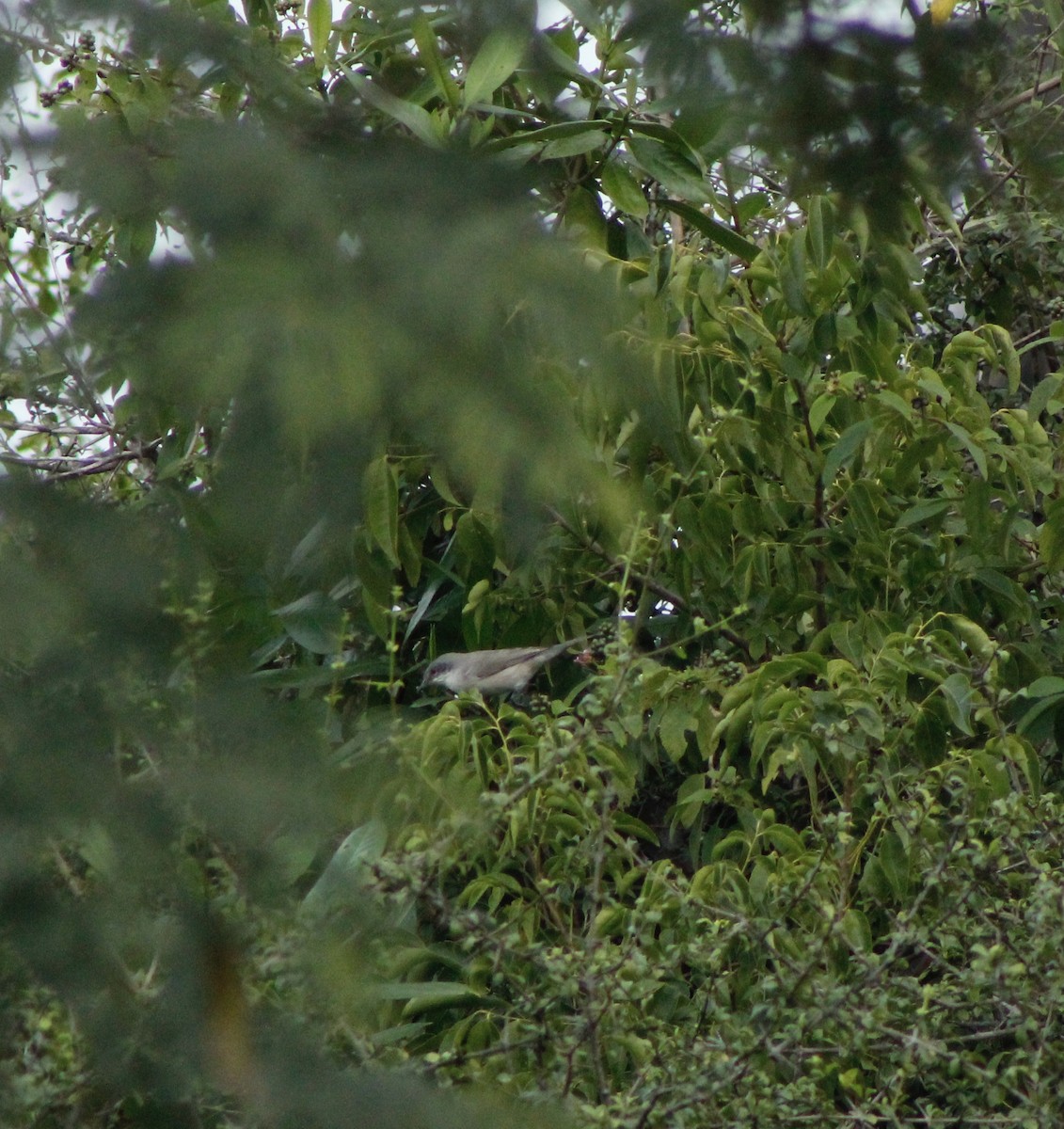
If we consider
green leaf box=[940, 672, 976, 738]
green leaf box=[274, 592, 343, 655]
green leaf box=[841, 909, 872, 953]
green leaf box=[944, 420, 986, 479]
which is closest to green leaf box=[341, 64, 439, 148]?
green leaf box=[274, 592, 343, 655]

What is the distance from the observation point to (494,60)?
1162mm

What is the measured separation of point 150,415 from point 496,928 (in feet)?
5.49

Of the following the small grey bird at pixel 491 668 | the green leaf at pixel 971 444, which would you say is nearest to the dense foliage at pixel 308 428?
the green leaf at pixel 971 444

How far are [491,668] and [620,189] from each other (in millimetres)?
2062

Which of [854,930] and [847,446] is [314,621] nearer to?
[854,930]

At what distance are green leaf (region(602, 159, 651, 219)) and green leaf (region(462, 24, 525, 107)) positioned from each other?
0.85m

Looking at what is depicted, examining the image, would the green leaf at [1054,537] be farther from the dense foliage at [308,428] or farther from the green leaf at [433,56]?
the green leaf at [433,56]

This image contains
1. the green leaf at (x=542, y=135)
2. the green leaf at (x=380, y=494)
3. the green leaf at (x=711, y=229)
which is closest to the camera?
the green leaf at (x=380, y=494)

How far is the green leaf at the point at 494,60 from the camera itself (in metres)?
1.15

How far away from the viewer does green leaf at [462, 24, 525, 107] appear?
3.76 feet

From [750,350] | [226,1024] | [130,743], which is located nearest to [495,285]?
[130,743]

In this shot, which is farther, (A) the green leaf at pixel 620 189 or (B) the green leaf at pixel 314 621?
(A) the green leaf at pixel 620 189

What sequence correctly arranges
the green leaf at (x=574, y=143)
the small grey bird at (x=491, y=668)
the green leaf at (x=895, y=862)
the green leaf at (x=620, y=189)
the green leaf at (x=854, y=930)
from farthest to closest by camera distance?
the small grey bird at (x=491, y=668) < the green leaf at (x=895, y=862) < the green leaf at (x=854, y=930) < the green leaf at (x=620, y=189) < the green leaf at (x=574, y=143)

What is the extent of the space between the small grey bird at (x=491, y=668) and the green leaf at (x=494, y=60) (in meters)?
2.72
